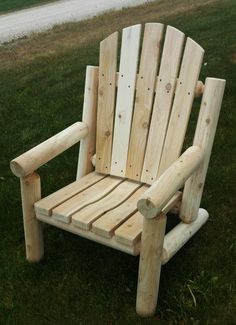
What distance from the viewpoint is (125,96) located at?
11.3ft

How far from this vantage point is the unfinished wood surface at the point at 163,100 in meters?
3.15

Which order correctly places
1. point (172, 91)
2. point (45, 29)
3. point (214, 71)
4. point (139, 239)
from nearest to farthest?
point (139, 239) < point (172, 91) < point (214, 71) < point (45, 29)

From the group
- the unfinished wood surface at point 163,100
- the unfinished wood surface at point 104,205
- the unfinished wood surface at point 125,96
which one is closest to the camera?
the unfinished wood surface at point 104,205

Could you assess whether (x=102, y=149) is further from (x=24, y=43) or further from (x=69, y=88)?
(x=24, y=43)

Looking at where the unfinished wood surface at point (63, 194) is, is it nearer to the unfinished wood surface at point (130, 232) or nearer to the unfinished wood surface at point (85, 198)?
the unfinished wood surface at point (85, 198)

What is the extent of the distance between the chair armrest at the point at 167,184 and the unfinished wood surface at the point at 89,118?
906 mm

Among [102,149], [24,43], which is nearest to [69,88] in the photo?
[102,149]

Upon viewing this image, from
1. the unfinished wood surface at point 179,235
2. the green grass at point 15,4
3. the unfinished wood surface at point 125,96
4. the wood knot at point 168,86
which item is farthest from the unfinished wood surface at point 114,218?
the green grass at point 15,4

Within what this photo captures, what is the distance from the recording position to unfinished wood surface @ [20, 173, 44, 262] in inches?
120

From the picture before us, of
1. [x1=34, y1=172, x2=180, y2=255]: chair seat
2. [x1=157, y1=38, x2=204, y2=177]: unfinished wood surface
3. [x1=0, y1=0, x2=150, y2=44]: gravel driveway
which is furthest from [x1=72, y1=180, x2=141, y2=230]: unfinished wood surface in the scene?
[x1=0, y1=0, x2=150, y2=44]: gravel driveway

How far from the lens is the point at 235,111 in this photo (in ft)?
17.2

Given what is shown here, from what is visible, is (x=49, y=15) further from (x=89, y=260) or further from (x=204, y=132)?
(x=204, y=132)

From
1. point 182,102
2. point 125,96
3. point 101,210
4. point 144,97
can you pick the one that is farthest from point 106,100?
point 101,210

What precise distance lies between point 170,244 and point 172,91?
39.4 inches
